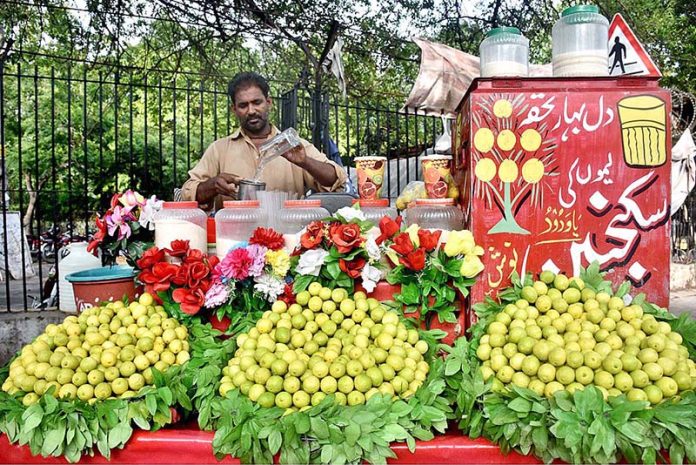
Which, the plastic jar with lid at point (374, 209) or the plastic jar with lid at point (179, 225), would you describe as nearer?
the plastic jar with lid at point (179, 225)

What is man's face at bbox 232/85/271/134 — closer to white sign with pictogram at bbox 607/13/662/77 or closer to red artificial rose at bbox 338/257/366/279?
red artificial rose at bbox 338/257/366/279

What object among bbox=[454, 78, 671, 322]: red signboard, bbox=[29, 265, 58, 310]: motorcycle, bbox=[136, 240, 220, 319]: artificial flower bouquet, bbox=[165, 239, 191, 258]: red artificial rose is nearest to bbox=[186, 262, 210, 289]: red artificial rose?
bbox=[136, 240, 220, 319]: artificial flower bouquet

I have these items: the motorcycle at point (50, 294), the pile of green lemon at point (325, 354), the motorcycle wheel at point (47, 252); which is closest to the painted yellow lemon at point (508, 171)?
the pile of green lemon at point (325, 354)

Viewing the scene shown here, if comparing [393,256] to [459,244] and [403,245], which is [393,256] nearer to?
[403,245]

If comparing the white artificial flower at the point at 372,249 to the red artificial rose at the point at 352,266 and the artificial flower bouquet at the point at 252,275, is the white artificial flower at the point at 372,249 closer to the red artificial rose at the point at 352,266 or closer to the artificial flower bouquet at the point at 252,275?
the red artificial rose at the point at 352,266

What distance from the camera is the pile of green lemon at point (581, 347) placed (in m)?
1.74

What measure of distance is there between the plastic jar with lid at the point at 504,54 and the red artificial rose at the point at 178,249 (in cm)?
148

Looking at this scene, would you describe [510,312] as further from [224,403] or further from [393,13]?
[393,13]

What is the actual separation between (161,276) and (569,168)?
5.70ft

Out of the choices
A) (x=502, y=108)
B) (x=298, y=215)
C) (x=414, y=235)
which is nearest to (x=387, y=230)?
(x=414, y=235)

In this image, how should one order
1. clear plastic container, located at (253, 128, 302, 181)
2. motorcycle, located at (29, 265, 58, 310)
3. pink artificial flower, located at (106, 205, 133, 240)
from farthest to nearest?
1. motorcycle, located at (29, 265, 58, 310)
2. clear plastic container, located at (253, 128, 302, 181)
3. pink artificial flower, located at (106, 205, 133, 240)

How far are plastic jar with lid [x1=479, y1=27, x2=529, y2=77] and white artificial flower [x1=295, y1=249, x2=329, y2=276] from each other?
3.39 feet

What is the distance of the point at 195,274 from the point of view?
84.0 inches

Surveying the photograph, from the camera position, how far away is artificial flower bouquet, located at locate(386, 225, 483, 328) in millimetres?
2061
